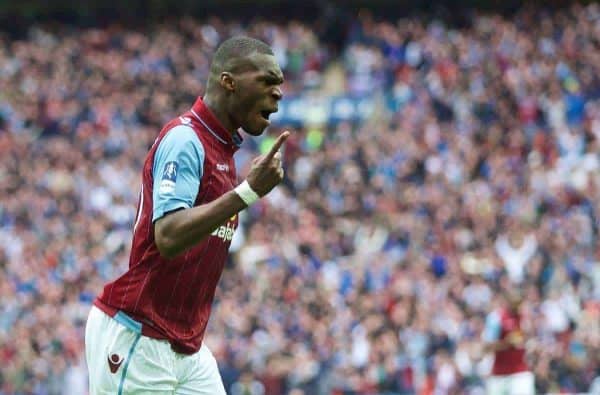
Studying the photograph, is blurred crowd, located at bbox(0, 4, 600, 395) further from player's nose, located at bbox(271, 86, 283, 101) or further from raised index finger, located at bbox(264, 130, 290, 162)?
raised index finger, located at bbox(264, 130, 290, 162)

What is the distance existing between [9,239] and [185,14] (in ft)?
24.1

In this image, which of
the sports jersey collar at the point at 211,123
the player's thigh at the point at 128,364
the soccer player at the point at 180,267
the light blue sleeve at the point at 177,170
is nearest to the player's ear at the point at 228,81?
the soccer player at the point at 180,267

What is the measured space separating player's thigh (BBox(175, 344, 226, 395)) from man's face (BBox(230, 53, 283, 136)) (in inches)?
39.2

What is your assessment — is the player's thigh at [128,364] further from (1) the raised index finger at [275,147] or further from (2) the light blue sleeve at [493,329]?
(2) the light blue sleeve at [493,329]

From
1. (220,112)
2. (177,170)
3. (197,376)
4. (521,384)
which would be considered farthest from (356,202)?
(177,170)

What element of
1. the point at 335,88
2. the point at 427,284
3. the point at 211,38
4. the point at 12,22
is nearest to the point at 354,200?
A: the point at 427,284

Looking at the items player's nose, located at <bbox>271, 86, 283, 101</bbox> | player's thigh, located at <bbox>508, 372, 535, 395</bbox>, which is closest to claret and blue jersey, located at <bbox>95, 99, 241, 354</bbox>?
player's nose, located at <bbox>271, 86, 283, 101</bbox>

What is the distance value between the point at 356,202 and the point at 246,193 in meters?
14.1

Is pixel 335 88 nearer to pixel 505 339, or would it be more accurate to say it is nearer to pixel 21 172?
pixel 21 172

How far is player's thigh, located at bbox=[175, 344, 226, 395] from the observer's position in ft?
19.2

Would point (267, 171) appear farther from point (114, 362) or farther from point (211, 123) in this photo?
point (114, 362)

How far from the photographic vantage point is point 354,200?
759 inches

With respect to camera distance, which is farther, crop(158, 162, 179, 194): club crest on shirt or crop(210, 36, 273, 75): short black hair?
crop(210, 36, 273, 75): short black hair

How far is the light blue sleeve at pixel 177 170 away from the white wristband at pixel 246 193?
9.4 inches
